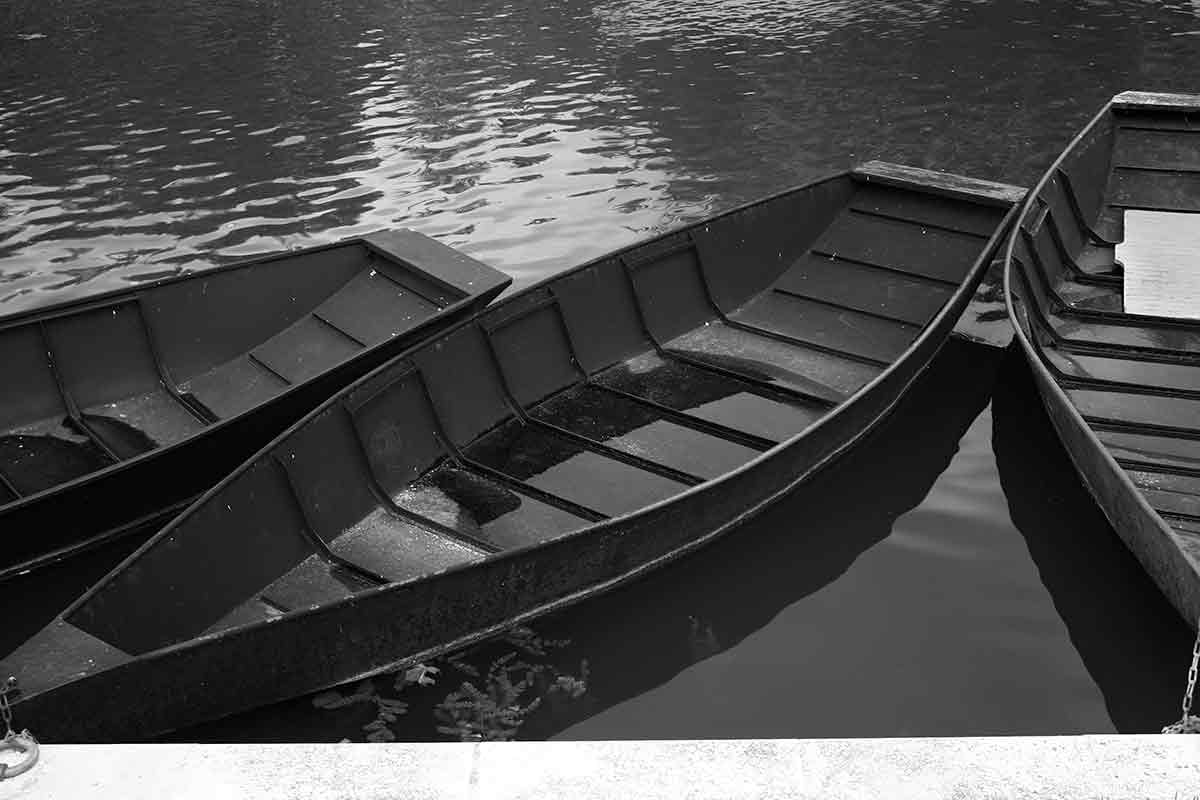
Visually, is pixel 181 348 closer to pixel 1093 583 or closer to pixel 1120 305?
pixel 1093 583

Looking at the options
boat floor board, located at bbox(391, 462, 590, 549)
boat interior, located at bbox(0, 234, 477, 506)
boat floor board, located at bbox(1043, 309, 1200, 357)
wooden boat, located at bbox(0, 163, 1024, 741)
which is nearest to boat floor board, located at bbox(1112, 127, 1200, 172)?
wooden boat, located at bbox(0, 163, 1024, 741)

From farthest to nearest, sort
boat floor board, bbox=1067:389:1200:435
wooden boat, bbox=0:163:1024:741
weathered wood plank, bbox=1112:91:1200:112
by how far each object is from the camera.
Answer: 1. weathered wood plank, bbox=1112:91:1200:112
2. boat floor board, bbox=1067:389:1200:435
3. wooden boat, bbox=0:163:1024:741

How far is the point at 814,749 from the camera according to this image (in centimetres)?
414

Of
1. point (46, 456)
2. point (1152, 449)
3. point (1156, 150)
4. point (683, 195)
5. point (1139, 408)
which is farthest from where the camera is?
point (683, 195)

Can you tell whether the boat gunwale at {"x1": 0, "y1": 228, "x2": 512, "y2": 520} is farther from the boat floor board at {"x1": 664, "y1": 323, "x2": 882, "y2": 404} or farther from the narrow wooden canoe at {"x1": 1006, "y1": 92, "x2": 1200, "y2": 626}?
the narrow wooden canoe at {"x1": 1006, "y1": 92, "x2": 1200, "y2": 626}

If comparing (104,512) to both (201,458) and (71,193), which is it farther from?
(71,193)

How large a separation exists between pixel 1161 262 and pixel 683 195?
20.0 ft

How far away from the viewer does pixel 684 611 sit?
7434 mm

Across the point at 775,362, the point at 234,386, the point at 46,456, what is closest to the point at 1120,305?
the point at 775,362

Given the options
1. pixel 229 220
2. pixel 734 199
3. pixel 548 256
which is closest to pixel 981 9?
pixel 734 199

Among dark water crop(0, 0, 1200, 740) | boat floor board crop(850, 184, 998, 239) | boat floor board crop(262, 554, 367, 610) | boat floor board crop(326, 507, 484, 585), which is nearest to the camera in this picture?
boat floor board crop(262, 554, 367, 610)

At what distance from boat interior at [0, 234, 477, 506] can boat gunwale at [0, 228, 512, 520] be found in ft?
0.06

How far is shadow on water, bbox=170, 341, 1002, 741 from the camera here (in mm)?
6453

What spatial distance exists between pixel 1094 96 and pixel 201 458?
1506 cm
